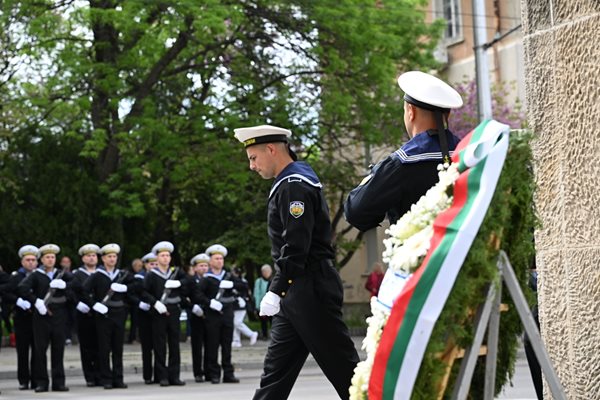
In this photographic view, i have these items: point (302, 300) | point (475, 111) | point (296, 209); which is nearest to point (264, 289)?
point (475, 111)

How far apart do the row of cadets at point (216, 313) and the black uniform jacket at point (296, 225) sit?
9769 millimetres

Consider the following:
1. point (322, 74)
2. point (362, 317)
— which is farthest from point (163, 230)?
point (322, 74)

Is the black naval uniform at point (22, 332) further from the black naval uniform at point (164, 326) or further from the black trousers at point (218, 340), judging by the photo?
the black trousers at point (218, 340)

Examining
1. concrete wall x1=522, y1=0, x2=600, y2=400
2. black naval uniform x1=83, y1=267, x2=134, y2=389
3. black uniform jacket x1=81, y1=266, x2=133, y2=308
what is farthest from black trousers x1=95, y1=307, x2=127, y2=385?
concrete wall x1=522, y1=0, x2=600, y2=400

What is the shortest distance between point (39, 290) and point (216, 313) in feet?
7.84

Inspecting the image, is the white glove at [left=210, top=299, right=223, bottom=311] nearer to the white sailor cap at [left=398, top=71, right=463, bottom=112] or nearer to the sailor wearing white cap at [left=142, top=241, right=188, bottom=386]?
the sailor wearing white cap at [left=142, top=241, right=188, bottom=386]

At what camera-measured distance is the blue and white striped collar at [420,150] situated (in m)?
5.71

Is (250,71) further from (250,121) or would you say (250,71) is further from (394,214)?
(394,214)

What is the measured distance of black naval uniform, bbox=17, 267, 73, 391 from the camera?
16.3m

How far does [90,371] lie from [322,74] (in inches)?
446

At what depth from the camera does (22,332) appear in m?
17.0

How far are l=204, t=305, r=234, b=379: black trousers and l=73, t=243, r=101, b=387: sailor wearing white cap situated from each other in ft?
4.86

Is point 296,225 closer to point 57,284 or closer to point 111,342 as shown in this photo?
point 57,284

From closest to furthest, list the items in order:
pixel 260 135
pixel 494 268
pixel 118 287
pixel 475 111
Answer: pixel 494 268 < pixel 260 135 < pixel 118 287 < pixel 475 111
